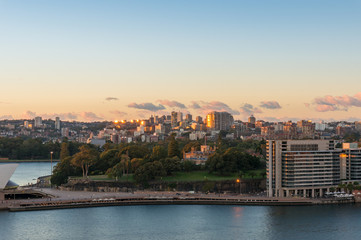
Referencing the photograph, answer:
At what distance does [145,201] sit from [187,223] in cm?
831

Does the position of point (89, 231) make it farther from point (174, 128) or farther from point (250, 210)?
point (174, 128)

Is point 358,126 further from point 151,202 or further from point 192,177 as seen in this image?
point 151,202

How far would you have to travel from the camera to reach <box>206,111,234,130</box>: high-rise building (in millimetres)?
151000

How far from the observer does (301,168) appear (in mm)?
42406

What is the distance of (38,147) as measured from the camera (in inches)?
3688

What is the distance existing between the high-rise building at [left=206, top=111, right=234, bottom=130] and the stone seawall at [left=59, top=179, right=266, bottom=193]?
102681mm

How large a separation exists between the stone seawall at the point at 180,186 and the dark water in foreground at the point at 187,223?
7.18 metres

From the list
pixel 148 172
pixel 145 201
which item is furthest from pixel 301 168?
pixel 148 172

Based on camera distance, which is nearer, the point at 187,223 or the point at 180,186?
the point at 187,223

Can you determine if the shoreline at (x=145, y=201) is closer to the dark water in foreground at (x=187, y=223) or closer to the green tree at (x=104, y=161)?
the dark water in foreground at (x=187, y=223)

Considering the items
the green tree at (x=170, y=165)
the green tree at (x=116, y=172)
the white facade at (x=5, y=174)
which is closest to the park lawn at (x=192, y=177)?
the green tree at (x=116, y=172)

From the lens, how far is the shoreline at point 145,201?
3887 centimetres

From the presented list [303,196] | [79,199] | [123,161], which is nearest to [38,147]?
[123,161]

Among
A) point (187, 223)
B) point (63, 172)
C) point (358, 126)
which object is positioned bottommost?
point (187, 223)
